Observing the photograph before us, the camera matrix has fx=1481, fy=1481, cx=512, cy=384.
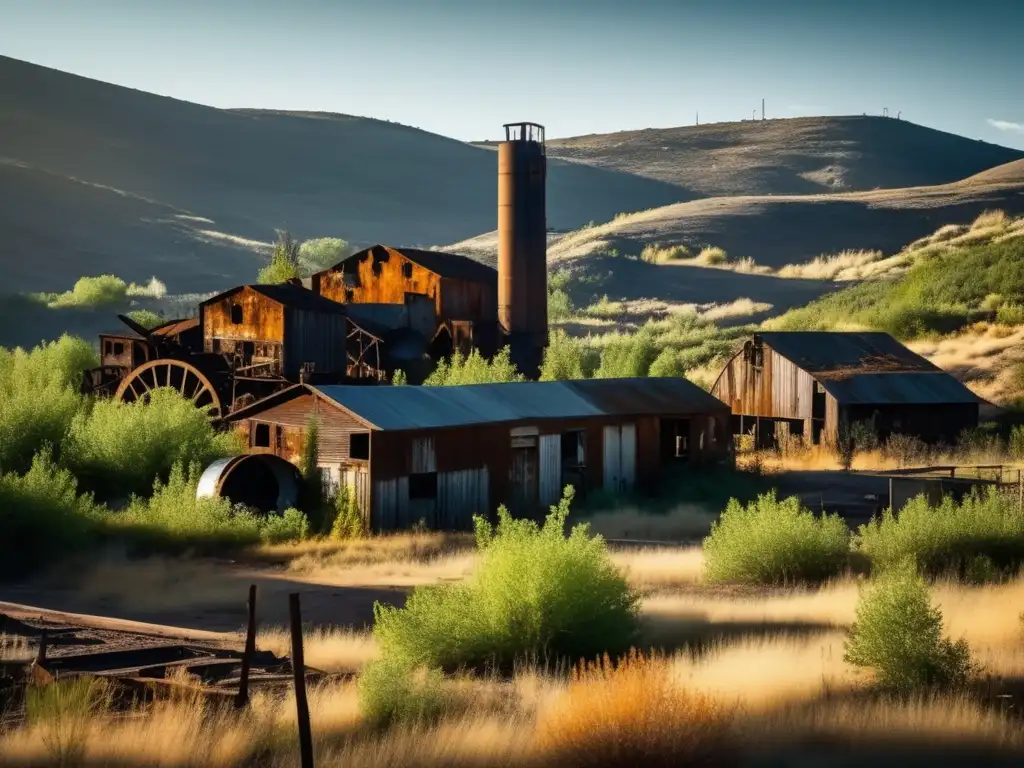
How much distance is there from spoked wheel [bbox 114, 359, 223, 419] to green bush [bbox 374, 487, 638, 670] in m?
26.9

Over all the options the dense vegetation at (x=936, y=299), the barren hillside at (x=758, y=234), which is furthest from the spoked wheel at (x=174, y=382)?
the barren hillside at (x=758, y=234)

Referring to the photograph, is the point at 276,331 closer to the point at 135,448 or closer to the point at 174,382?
the point at 174,382

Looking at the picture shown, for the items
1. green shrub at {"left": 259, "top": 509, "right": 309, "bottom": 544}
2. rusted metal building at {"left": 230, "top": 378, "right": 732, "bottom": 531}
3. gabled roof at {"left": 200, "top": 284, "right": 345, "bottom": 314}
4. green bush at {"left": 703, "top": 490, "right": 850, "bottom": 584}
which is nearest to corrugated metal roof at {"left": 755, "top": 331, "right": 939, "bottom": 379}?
rusted metal building at {"left": 230, "top": 378, "right": 732, "bottom": 531}

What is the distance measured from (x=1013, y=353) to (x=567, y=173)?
136 m

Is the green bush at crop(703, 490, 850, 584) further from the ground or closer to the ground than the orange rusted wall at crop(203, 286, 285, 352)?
closer to the ground

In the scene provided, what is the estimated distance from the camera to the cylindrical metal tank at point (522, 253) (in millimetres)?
49969

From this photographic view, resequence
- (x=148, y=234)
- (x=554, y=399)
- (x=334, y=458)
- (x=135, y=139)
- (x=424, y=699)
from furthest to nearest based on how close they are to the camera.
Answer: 1. (x=135, y=139)
2. (x=148, y=234)
3. (x=554, y=399)
4. (x=334, y=458)
5. (x=424, y=699)

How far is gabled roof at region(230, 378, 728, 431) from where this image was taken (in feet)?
100

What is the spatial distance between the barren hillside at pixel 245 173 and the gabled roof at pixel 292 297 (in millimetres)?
80678

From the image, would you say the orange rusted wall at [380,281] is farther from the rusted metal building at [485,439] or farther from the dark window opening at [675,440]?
the rusted metal building at [485,439]

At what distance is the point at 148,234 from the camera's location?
390 feet

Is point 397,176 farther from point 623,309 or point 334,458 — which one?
point 334,458

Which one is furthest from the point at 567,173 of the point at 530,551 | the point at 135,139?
the point at 530,551

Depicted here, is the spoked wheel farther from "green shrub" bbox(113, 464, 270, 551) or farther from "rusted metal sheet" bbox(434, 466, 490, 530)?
"rusted metal sheet" bbox(434, 466, 490, 530)
